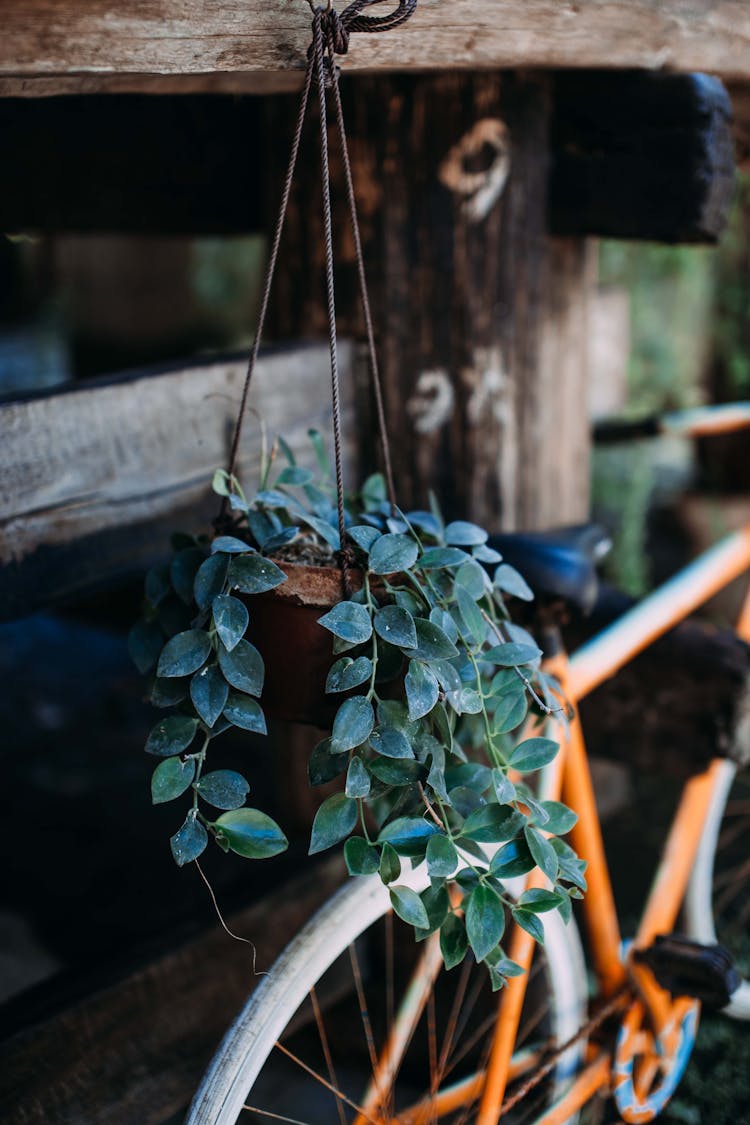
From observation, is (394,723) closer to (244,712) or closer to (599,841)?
(244,712)

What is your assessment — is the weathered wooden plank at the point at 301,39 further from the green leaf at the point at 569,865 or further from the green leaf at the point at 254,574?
the green leaf at the point at 569,865

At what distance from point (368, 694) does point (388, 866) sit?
18 cm

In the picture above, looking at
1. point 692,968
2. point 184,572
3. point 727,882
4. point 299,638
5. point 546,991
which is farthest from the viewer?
point 727,882

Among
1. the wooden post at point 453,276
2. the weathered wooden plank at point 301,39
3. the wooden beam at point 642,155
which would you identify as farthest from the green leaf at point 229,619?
the wooden beam at point 642,155

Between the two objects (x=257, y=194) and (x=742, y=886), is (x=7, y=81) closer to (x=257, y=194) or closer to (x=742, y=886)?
(x=257, y=194)

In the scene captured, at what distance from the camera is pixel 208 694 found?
1146 mm

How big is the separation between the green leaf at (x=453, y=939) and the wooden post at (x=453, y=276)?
911 mm

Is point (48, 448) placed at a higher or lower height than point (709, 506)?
higher

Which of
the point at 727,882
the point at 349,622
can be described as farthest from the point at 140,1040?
the point at 727,882

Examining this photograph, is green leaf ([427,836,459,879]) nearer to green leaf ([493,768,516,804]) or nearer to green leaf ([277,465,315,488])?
green leaf ([493,768,516,804])

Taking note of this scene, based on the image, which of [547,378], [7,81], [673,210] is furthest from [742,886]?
[7,81]

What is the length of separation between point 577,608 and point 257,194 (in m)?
1.11

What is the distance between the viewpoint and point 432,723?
124 centimetres

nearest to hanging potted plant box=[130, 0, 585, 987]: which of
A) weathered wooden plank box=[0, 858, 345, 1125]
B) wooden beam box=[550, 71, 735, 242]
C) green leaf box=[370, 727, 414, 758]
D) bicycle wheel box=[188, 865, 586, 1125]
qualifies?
green leaf box=[370, 727, 414, 758]
